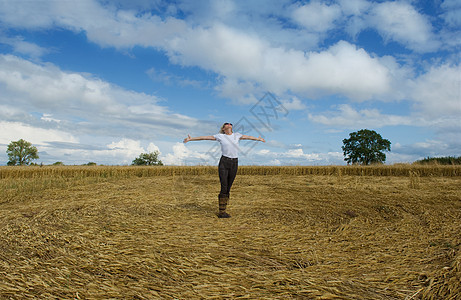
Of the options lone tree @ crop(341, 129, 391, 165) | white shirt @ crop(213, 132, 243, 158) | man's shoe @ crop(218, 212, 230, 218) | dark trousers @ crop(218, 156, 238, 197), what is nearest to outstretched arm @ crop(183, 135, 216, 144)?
white shirt @ crop(213, 132, 243, 158)

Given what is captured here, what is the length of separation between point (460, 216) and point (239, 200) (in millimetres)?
4528

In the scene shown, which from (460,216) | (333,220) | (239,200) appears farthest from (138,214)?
A: (460,216)

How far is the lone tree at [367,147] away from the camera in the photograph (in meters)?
36.6

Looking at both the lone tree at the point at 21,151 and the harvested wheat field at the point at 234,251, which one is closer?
the harvested wheat field at the point at 234,251

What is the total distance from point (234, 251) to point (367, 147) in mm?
38634

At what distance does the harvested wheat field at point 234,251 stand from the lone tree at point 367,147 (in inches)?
1298

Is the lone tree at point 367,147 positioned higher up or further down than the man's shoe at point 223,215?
higher up

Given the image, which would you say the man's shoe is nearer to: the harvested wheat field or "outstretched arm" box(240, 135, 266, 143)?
the harvested wheat field

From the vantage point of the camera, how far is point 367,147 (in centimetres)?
3722

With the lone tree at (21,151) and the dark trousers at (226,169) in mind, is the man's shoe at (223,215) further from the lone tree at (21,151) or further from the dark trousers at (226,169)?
the lone tree at (21,151)

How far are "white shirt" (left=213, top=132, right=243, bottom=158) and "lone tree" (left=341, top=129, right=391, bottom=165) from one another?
35.5 metres

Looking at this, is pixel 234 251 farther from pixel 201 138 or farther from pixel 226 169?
pixel 201 138

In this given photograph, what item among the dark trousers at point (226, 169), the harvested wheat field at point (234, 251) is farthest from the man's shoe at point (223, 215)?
the dark trousers at point (226, 169)

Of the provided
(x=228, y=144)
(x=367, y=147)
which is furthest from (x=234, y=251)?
(x=367, y=147)
